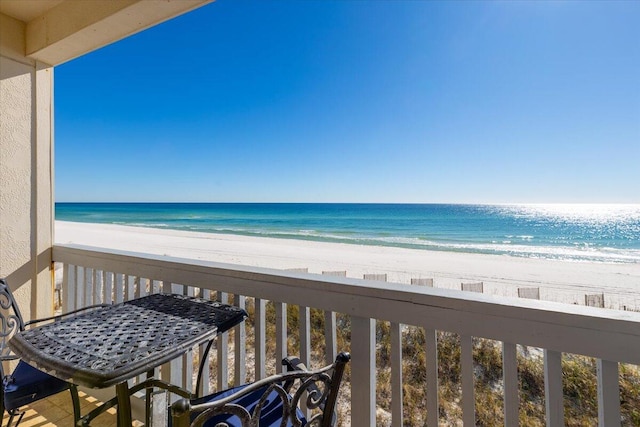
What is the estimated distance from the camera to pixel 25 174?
2043 millimetres

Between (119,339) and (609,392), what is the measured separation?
1298 millimetres

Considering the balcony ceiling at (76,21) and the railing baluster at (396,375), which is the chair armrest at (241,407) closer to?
the railing baluster at (396,375)

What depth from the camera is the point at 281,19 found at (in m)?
7.16

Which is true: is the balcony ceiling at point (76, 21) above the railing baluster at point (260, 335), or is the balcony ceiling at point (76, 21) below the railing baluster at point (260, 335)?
above

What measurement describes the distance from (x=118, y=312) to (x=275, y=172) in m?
25.3

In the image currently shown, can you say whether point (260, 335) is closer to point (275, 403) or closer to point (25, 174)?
point (275, 403)

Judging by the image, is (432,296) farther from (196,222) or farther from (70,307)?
(196,222)

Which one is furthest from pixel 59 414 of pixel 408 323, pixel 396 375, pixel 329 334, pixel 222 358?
pixel 408 323

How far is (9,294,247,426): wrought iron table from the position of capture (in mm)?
719

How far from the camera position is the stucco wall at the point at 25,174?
1936 mm

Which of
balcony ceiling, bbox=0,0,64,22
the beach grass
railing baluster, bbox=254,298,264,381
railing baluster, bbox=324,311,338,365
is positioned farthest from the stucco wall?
Answer: railing baluster, bbox=324,311,338,365

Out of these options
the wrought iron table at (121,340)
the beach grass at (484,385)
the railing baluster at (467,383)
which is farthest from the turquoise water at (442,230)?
the wrought iron table at (121,340)

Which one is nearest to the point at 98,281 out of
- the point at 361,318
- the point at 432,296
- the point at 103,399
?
the point at 103,399

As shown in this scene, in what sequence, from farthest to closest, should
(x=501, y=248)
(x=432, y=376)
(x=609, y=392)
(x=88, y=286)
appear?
(x=501, y=248), (x=88, y=286), (x=432, y=376), (x=609, y=392)
